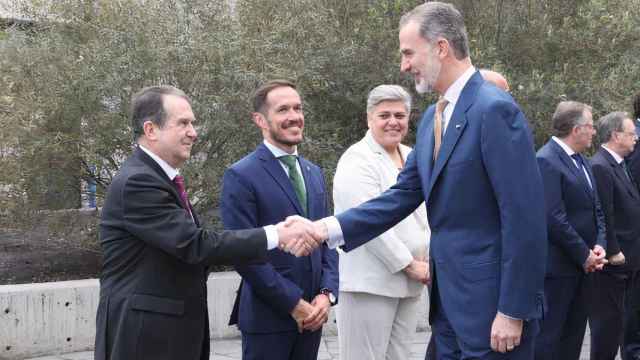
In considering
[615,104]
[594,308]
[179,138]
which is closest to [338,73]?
[615,104]

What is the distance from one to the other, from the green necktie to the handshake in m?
0.26

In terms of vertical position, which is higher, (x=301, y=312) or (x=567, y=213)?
(x=567, y=213)

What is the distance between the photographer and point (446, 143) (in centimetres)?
361

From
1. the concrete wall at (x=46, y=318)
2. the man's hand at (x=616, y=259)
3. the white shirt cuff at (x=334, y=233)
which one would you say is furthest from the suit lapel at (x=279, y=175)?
the concrete wall at (x=46, y=318)

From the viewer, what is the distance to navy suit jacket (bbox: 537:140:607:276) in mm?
6078

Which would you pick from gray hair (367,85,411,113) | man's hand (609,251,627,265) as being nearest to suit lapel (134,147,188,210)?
gray hair (367,85,411,113)

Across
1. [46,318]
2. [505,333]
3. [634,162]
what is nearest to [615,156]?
[634,162]

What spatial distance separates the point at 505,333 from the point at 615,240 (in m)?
3.66

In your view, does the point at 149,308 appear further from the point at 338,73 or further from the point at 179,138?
the point at 338,73

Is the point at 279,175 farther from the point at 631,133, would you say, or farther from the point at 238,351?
the point at 631,133

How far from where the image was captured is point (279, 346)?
174 inches

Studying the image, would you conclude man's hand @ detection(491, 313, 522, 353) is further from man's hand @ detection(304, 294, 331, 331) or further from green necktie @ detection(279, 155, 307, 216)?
green necktie @ detection(279, 155, 307, 216)

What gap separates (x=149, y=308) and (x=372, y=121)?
2.33m

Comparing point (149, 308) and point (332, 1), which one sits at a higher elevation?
point (332, 1)
